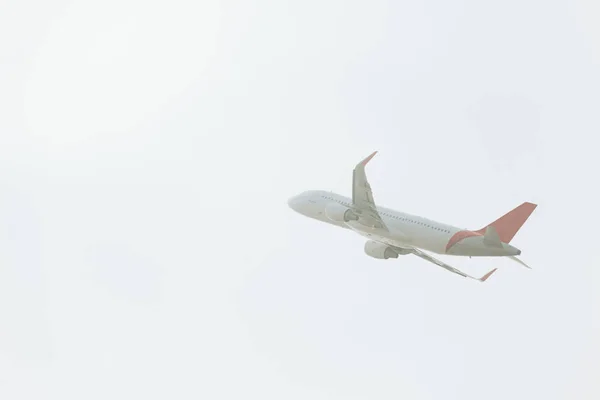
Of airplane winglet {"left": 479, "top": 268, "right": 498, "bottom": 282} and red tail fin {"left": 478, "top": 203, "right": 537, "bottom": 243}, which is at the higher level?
red tail fin {"left": 478, "top": 203, "right": 537, "bottom": 243}

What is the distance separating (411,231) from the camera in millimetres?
91375

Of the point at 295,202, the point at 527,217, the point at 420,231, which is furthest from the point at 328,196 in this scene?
the point at 527,217

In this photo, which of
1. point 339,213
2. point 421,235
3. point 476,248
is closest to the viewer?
point 476,248

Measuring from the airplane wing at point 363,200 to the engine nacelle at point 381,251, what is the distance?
579 centimetres

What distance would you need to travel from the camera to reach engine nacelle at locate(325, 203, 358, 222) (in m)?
92.6

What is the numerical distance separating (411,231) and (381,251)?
6.14 m

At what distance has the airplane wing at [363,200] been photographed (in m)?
87.1

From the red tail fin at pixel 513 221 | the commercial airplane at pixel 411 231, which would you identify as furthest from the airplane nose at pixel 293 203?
the red tail fin at pixel 513 221

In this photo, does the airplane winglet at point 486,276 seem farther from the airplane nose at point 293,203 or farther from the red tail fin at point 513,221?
the airplane nose at point 293,203

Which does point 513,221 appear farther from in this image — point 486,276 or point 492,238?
point 486,276

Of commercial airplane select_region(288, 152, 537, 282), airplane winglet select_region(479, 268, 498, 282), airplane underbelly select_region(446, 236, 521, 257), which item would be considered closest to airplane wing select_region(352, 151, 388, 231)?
commercial airplane select_region(288, 152, 537, 282)

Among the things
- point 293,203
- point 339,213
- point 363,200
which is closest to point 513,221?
point 363,200

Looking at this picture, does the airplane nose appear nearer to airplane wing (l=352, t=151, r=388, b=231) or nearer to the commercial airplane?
the commercial airplane

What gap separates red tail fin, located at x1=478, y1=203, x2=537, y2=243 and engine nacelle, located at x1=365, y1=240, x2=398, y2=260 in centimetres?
1072
